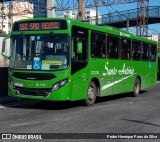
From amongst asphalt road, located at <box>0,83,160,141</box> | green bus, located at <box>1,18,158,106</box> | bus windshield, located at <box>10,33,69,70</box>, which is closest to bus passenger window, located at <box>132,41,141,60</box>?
green bus, located at <box>1,18,158,106</box>

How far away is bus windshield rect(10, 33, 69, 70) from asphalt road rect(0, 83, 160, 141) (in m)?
1.49

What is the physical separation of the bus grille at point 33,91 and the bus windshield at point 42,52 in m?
0.69

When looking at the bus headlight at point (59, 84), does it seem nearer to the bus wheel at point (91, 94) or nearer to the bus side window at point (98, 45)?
the bus wheel at point (91, 94)

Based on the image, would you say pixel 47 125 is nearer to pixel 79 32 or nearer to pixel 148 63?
pixel 79 32

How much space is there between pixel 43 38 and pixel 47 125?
4127 millimetres

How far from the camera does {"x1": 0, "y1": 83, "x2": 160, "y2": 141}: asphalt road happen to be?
9.70 meters

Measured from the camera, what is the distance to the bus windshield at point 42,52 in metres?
13.1

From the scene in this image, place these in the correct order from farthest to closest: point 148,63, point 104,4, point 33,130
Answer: point 104,4
point 148,63
point 33,130

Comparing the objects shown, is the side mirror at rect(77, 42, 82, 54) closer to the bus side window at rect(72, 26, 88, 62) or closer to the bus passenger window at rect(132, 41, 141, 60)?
the bus side window at rect(72, 26, 88, 62)

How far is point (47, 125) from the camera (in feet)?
33.2

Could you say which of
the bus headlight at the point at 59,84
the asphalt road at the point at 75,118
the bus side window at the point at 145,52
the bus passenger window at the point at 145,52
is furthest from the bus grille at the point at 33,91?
the bus passenger window at the point at 145,52

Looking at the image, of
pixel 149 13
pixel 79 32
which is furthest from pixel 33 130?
pixel 149 13

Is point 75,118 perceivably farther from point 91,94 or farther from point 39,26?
point 39,26

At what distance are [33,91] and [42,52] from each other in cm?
131
